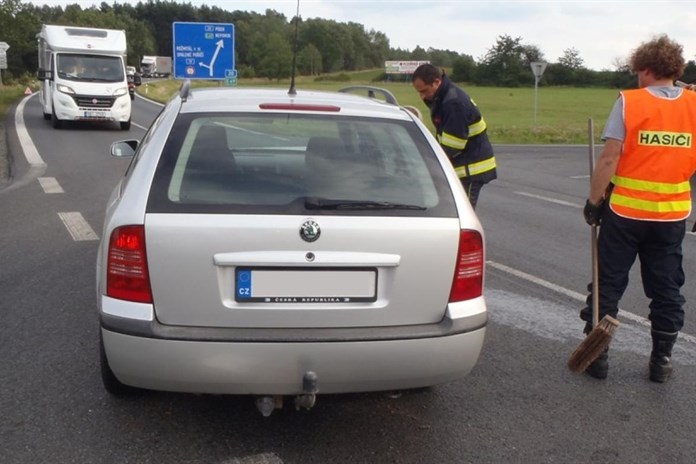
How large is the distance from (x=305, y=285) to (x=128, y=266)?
0.73 m

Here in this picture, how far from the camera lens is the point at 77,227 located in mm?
8688

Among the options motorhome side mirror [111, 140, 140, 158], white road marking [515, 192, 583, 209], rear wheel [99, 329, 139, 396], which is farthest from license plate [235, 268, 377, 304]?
white road marking [515, 192, 583, 209]

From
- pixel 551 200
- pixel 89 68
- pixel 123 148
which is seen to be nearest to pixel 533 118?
pixel 89 68

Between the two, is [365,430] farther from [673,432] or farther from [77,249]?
[77,249]

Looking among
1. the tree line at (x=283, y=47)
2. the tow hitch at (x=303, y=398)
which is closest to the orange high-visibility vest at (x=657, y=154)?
the tow hitch at (x=303, y=398)

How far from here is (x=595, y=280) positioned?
461cm

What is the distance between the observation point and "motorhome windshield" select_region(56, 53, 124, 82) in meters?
22.8

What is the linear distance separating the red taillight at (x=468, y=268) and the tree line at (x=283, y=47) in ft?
153

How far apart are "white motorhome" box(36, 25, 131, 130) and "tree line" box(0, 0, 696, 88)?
1002 inches

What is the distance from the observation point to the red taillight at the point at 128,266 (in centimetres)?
323

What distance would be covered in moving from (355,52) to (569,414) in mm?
143983

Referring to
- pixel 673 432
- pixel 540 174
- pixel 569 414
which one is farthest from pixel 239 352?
pixel 540 174

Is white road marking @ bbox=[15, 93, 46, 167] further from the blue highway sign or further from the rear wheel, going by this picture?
the rear wheel

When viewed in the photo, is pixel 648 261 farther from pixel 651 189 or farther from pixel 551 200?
pixel 551 200
